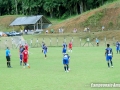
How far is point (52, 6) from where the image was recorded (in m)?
103

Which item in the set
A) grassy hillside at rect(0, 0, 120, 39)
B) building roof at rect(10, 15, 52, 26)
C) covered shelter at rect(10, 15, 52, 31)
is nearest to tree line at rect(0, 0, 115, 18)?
covered shelter at rect(10, 15, 52, 31)

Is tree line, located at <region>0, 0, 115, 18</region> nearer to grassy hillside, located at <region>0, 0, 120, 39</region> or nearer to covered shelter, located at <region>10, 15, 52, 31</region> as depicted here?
covered shelter, located at <region>10, 15, 52, 31</region>

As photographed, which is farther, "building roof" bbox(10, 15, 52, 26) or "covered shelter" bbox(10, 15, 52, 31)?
"covered shelter" bbox(10, 15, 52, 31)

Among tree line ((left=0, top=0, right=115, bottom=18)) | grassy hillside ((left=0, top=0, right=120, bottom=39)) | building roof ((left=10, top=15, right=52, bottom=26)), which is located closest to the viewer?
grassy hillside ((left=0, top=0, right=120, bottom=39))

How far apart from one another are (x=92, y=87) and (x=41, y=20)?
74.6 meters

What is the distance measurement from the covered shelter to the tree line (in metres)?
13.2

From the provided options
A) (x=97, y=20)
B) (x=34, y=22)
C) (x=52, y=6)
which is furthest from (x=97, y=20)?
(x=52, y=6)

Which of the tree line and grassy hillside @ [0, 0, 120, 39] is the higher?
the tree line

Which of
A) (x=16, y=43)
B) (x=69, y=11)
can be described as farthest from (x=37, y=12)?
(x=16, y=43)

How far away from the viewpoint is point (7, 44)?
2478 inches

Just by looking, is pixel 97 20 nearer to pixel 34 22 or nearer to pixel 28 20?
pixel 34 22

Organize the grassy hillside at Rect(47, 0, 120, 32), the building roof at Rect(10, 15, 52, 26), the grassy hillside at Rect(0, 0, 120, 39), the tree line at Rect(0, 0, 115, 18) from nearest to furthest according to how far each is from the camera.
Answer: the grassy hillside at Rect(0, 0, 120, 39), the grassy hillside at Rect(47, 0, 120, 32), the building roof at Rect(10, 15, 52, 26), the tree line at Rect(0, 0, 115, 18)

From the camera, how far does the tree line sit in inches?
3986

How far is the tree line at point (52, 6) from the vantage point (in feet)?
332
